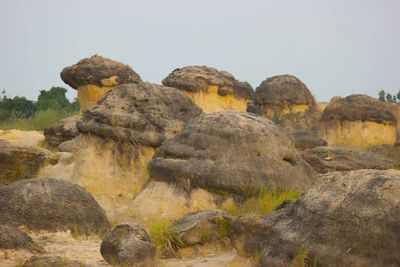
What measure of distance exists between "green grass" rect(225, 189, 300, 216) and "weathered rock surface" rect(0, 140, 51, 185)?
5022mm

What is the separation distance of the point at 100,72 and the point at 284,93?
9.40 metres

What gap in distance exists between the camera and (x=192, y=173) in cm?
777

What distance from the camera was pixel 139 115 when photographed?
33.7ft

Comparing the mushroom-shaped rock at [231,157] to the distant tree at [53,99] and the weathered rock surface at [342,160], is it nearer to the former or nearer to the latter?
the weathered rock surface at [342,160]

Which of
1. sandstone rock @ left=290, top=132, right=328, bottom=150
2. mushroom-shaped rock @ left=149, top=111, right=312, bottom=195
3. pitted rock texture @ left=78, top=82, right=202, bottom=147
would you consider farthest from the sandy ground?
sandstone rock @ left=290, top=132, right=328, bottom=150

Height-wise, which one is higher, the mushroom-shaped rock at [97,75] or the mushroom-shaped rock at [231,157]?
the mushroom-shaped rock at [97,75]

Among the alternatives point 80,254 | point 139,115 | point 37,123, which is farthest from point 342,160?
point 37,123

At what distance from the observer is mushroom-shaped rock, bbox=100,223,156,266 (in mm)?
5098

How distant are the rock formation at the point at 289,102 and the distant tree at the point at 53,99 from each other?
990cm

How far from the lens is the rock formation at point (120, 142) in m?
9.98

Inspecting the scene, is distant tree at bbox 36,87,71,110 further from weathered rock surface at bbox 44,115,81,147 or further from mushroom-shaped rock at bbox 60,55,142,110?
weathered rock surface at bbox 44,115,81,147

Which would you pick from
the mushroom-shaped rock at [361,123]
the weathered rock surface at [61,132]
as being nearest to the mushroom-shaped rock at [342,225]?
the weathered rock surface at [61,132]

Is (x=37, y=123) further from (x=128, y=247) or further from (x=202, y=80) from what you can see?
(x=128, y=247)

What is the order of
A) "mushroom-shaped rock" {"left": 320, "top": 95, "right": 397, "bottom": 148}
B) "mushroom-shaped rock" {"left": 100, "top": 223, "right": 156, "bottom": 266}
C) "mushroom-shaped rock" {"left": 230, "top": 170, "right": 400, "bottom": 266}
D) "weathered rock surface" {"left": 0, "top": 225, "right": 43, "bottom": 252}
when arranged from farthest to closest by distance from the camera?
"mushroom-shaped rock" {"left": 320, "top": 95, "right": 397, "bottom": 148} → "weathered rock surface" {"left": 0, "top": 225, "right": 43, "bottom": 252} → "mushroom-shaped rock" {"left": 100, "top": 223, "right": 156, "bottom": 266} → "mushroom-shaped rock" {"left": 230, "top": 170, "right": 400, "bottom": 266}
